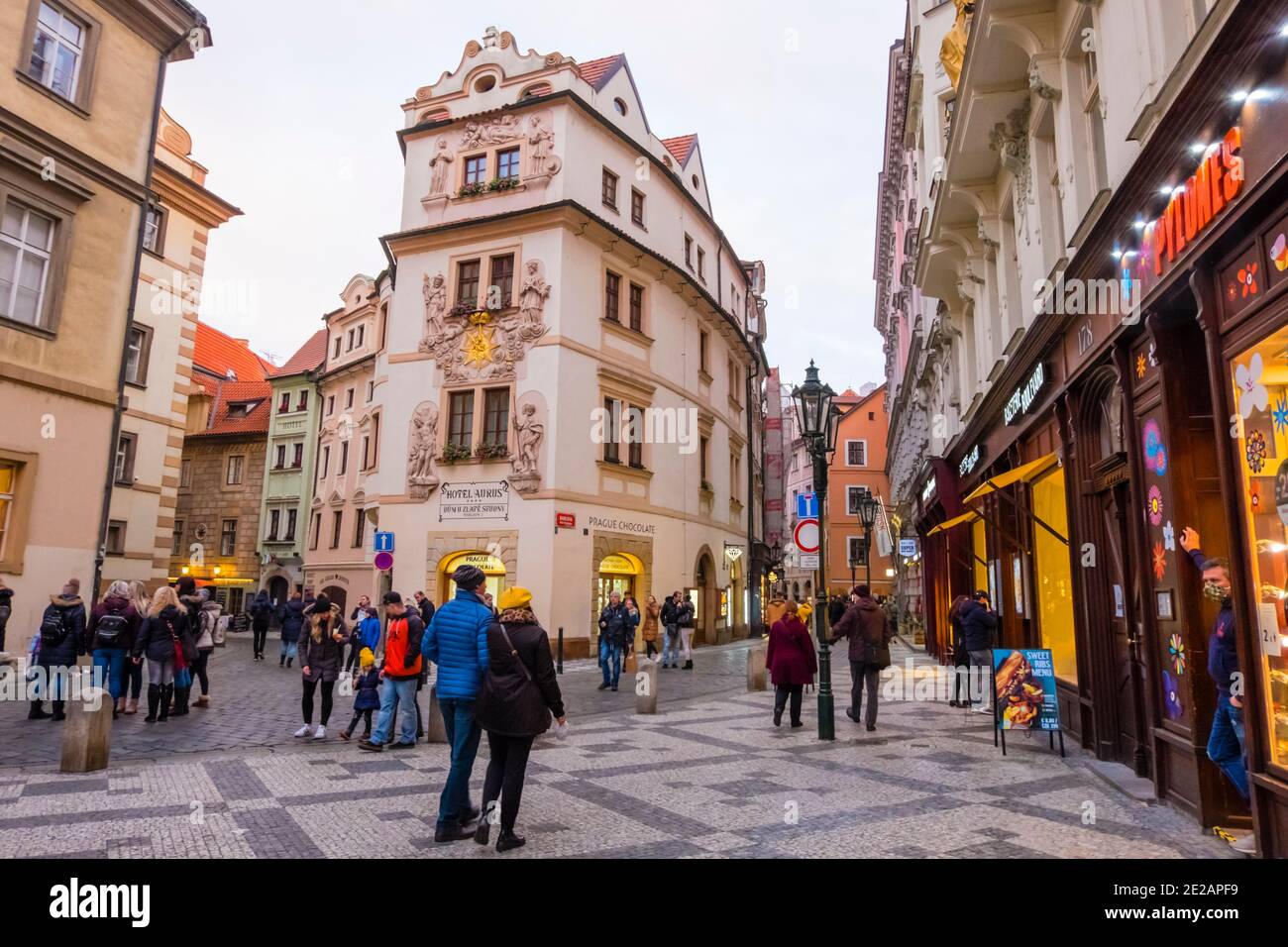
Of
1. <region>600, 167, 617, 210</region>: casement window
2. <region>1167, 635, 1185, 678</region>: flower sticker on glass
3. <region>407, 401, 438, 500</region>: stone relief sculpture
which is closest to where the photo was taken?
<region>1167, 635, 1185, 678</region>: flower sticker on glass

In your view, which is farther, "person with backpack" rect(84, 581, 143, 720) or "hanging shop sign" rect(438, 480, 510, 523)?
"hanging shop sign" rect(438, 480, 510, 523)

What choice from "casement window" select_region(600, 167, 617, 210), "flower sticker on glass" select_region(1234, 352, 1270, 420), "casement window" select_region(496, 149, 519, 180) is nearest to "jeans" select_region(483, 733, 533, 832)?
"flower sticker on glass" select_region(1234, 352, 1270, 420)

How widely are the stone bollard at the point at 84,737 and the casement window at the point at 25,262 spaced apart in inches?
361

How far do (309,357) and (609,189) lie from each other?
1082 inches

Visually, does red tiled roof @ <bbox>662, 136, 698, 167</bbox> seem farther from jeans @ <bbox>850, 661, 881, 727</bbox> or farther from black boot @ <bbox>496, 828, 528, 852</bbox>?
black boot @ <bbox>496, 828, 528, 852</bbox>

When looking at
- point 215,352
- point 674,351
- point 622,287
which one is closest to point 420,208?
point 622,287

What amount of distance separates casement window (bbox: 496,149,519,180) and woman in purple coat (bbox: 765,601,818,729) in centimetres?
1902

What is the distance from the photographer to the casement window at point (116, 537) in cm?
2108

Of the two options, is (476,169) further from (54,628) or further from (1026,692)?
(1026,692)

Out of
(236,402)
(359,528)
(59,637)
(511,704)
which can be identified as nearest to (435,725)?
(511,704)

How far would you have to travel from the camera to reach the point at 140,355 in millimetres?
22219

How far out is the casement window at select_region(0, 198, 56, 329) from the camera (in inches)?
545

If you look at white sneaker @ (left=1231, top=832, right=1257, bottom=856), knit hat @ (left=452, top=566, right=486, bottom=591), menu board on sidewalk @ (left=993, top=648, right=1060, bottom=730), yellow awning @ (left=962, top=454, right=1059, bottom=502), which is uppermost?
yellow awning @ (left=962, top=454, right=1059, bottom=502)

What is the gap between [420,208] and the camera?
26734mm
